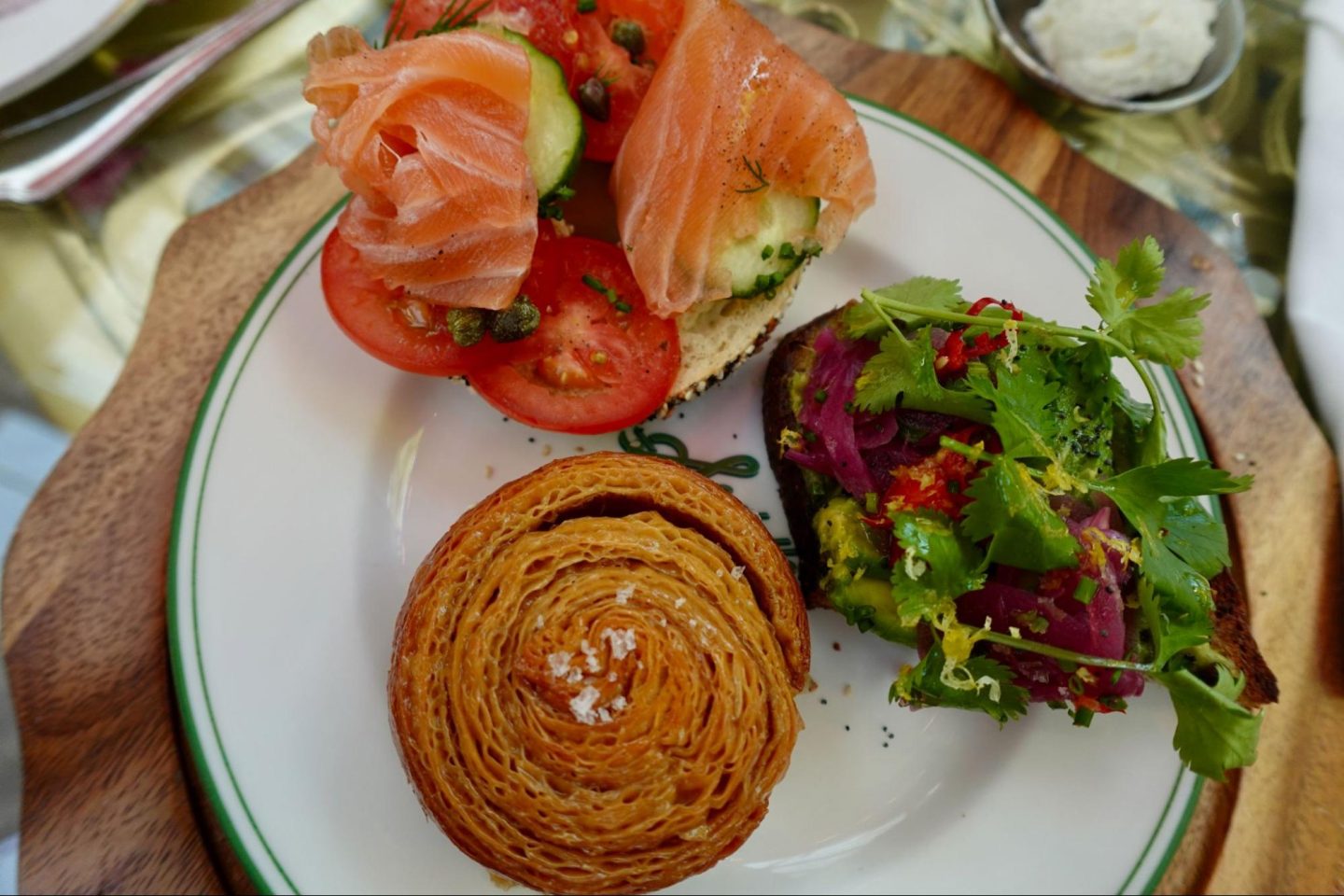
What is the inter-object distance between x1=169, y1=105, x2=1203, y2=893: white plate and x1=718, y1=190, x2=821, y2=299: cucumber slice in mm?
458

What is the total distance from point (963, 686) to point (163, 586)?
212 cm

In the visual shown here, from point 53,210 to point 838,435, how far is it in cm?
273

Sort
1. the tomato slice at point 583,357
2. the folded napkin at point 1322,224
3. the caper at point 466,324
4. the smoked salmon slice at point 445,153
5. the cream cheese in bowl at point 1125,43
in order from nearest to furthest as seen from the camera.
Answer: the smoked salmon slice at point 445,153 < the caper at point 466,324 < the tomato slice at point 583,357 < the folded napkin at point 1322,224 < the cream cheese in bowl at point 1125,43

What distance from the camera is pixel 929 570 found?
6.36 feet

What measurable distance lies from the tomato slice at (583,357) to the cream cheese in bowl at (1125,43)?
70.3 inches

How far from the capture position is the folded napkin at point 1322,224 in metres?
2.78

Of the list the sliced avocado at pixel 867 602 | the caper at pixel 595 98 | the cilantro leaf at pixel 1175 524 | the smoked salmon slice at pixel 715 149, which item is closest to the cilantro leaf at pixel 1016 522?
the cilantro leaf at pixel 1175 524

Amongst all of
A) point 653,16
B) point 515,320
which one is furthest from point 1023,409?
point 653,16

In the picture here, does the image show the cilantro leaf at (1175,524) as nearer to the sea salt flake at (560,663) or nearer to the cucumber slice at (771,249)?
the cucumber slice at (771,249)

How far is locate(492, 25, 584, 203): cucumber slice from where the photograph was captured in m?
2.21

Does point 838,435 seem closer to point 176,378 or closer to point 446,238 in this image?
point 446,238

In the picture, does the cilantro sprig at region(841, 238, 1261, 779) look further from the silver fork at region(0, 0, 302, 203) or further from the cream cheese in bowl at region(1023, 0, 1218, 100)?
the silver fork at region(0, 0, 302, 203)

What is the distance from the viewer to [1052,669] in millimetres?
2023

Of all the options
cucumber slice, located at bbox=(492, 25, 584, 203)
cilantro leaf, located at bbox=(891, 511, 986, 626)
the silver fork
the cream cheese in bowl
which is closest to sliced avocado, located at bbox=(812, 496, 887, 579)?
cilantro leaf, located at bbox=(891, 511, 986, 626)
